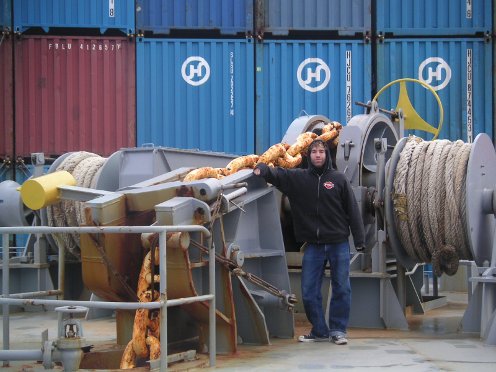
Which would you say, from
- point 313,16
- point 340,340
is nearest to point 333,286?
point 340,340

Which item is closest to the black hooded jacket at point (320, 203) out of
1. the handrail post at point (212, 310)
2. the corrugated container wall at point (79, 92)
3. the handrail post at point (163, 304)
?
the handrail post at point (212, 310)

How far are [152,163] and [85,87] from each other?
7349 millimetres

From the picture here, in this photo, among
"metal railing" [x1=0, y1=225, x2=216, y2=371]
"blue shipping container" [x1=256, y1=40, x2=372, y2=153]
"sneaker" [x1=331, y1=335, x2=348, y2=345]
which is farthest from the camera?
"blue shipping container" [x1=256, y1=40, x2=372, y2=153]

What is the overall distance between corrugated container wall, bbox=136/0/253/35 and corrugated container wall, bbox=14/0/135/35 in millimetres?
245

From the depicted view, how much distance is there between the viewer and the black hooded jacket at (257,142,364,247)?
22.0 ft

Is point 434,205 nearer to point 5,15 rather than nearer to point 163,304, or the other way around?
point 163,304

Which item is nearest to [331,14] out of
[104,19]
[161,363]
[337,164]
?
[104,19]

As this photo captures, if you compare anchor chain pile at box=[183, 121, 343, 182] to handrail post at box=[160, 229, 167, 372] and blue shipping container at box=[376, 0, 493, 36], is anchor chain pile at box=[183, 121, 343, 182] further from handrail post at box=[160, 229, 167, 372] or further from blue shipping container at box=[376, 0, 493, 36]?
blue shipping container at box=[376, 0, 493, 36]

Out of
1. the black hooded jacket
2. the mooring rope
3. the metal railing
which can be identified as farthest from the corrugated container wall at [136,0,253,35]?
the metal railing

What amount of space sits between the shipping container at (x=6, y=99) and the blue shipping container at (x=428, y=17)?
601cm

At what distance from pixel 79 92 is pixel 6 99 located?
45.7 inches

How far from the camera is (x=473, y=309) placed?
730 cm

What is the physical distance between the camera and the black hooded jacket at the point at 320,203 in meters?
6.71

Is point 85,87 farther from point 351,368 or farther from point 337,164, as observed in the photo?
point 351,368
